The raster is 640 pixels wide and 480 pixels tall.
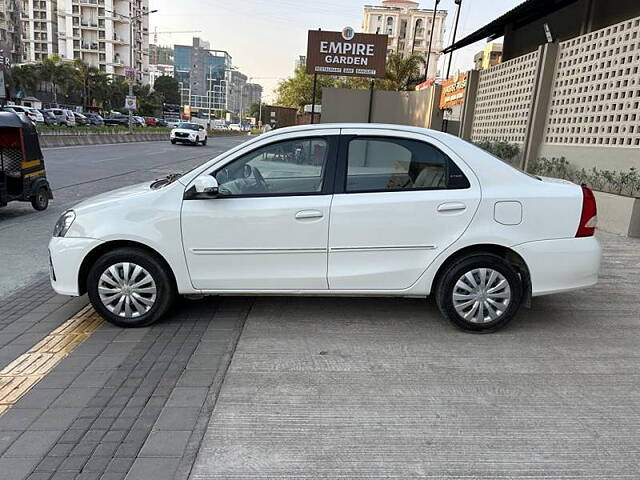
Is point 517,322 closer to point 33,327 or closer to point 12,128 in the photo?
point 33,327

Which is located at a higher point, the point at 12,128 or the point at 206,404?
the point at 12,128

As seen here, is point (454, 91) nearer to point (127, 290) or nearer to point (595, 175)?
point (595, 175)

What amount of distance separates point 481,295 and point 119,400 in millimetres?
2868

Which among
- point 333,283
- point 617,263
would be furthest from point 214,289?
point 617,263

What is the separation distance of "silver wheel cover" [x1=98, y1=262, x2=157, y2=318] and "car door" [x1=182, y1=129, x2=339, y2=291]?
40cm

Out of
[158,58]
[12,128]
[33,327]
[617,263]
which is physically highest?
[158,58]

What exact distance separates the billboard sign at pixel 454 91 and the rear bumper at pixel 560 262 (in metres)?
15.6

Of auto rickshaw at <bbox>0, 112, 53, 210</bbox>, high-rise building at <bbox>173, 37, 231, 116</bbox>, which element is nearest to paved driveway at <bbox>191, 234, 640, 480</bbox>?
auto rickshaw at <bbox>0, 112, 53, 210</bbox>

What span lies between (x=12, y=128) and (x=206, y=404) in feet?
25.1

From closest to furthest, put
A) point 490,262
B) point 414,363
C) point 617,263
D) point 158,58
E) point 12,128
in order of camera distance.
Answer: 1. point 414,363
2. point 490,262
3. point 617,263
4. point 12,128
5. point 158,58

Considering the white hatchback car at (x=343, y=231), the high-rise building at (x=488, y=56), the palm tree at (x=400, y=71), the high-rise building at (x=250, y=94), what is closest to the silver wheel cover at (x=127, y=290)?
the white hatchback car at (x=343, y=231)

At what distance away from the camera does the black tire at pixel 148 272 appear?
14.3 ft

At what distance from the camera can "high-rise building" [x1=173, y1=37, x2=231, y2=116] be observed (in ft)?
447

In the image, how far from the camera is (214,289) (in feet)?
14.6
